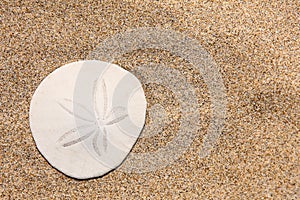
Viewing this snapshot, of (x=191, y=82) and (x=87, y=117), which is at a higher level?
(x=191, y=82)

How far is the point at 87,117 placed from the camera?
1881 millimetres

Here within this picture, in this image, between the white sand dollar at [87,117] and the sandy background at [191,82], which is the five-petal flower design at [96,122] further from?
the sandy background at [191,82]

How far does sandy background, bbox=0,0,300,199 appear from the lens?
6.10 ft

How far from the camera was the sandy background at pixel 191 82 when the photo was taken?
6.10 feet

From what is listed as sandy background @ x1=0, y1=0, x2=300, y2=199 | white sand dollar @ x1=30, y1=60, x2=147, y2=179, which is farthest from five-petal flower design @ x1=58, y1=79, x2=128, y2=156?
sandy background @ x1=0, y1=0, x2=300, y2=199

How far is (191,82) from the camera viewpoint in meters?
1.93

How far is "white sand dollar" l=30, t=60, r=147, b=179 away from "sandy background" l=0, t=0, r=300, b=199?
46mm

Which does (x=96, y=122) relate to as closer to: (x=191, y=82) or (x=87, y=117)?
(x=87, y=117)

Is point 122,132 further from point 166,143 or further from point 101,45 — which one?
point 101,45

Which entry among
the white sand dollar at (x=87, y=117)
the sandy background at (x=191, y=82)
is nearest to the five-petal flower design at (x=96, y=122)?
the white sand dollar at (x=87, y=117)

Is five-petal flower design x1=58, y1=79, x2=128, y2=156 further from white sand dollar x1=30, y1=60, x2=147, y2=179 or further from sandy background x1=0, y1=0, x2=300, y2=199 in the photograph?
sandy background x1=0, y1=0, x2=300, y2=199

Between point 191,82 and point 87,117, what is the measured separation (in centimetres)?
49

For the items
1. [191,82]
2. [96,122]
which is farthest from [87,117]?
[191,82]

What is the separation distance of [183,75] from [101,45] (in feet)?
1.32
